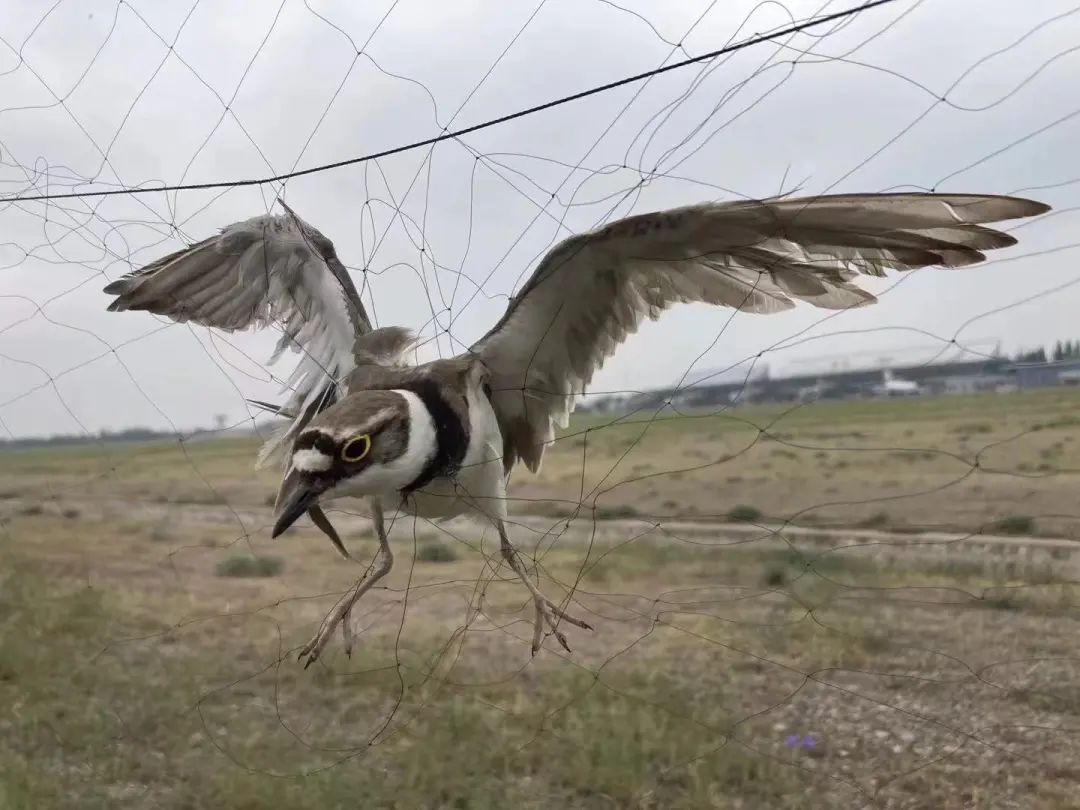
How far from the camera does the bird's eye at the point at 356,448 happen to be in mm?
1030

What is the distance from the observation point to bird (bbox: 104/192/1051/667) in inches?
40.0

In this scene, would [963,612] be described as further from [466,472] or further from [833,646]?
[466,472]

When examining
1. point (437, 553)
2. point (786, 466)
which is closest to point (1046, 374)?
point (437, 553)

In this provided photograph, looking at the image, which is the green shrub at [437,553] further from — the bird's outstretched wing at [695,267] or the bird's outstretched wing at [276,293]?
the bird's outstretched wing at [695,267]

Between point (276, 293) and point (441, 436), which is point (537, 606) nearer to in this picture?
point (441, 436)

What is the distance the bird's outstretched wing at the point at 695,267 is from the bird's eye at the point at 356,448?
15.0 inches

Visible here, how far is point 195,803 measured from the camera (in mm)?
1840

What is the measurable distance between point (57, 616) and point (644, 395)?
2950 millimetres

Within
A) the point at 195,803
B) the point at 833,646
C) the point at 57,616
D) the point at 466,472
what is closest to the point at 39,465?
the point at 57,616

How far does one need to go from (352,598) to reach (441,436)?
0.32m

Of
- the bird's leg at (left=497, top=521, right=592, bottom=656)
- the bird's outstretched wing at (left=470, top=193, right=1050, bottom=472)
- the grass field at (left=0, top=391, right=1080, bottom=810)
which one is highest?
the bird's outstretched wing at (left=470, top=193, right=1050, bottom=472)

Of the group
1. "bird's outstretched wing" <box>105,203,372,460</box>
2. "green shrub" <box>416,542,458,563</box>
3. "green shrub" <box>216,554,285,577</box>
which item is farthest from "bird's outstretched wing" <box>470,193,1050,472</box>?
"green shrub" <box>216,554,285,577</box>

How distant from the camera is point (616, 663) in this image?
2.86 meters

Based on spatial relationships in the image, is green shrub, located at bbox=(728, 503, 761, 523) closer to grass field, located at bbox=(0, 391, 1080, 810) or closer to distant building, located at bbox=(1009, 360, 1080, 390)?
grass field, located at bbox=(0, 391, 1080, 810)
